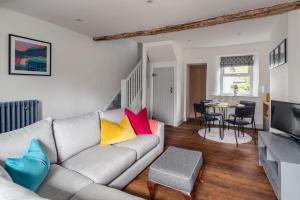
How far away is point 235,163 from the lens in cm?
279

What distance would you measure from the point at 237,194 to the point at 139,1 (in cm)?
276

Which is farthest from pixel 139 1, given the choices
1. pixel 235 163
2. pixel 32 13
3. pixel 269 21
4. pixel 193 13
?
pixel 235 163

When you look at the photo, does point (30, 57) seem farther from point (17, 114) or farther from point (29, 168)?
point (29, 168)

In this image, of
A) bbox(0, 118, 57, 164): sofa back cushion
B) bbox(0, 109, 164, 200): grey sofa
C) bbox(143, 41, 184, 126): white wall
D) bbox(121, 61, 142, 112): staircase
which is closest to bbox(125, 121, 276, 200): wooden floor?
bbox(0, 109, 164, 200): grey sofa

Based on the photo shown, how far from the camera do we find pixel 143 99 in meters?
5.21

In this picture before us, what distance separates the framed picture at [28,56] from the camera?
9.80 feet

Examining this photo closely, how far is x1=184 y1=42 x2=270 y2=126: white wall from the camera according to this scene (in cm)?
485

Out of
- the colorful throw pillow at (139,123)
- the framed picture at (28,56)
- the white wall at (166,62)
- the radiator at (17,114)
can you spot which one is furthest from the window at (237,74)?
the radiator at (17,114)

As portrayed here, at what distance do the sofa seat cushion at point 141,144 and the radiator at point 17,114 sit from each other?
1944mm

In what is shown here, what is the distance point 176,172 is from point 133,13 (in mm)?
2526

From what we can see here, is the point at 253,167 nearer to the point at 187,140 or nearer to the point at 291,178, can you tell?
the point at 291,178

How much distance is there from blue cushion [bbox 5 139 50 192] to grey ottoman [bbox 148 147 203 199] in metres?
1.02

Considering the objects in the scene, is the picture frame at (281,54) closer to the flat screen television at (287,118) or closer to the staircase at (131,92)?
the flat screen television at (287,118)

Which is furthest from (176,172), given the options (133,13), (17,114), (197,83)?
(197,83)
